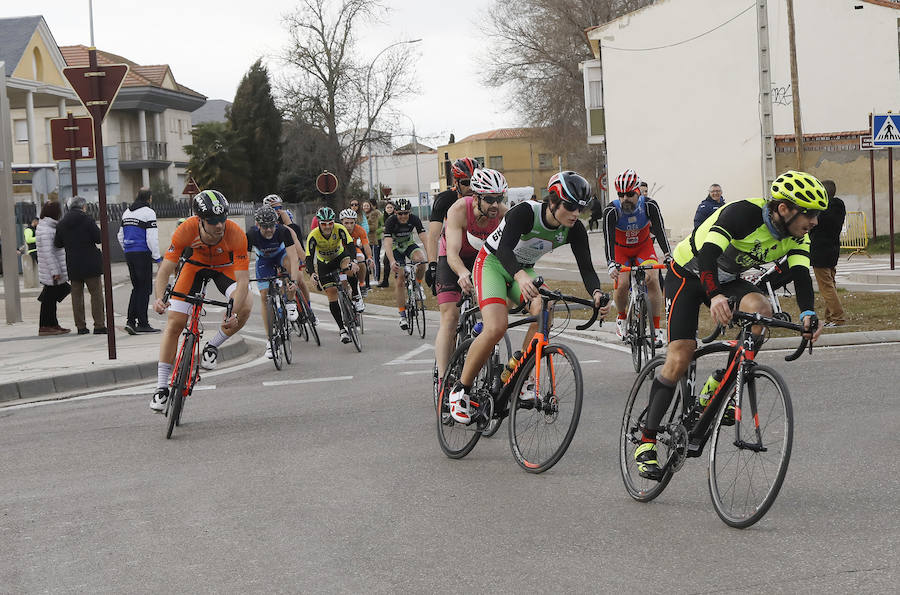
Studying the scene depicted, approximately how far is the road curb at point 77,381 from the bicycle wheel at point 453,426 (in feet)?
18.9

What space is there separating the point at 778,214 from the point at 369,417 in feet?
14.9

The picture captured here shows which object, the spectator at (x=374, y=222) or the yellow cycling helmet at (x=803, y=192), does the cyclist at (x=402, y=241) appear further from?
the yellow cycling helmet at (x=803, y=192)

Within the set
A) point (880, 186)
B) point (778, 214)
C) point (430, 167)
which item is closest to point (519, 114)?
point (880, 186)

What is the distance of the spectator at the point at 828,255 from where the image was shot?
47.2ft

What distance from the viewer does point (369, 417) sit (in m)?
9.48

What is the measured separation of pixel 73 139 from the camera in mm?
14656

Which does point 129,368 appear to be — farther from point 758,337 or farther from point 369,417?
point 758,337

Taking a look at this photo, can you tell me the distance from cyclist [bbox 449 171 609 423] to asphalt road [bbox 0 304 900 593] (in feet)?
2.20

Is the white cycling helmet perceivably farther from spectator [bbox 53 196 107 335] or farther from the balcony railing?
the balcony railing

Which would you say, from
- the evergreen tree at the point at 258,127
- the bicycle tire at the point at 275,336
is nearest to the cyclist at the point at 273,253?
the bicycle tire at the point at 275,336

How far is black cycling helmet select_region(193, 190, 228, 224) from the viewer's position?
8977mm

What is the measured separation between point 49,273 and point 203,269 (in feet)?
28.3

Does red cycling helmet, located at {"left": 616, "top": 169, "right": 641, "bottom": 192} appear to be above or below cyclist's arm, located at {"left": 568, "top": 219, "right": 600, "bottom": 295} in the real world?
above

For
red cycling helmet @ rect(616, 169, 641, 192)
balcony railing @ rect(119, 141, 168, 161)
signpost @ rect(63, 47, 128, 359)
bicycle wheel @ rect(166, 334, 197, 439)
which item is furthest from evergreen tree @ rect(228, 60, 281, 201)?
bicycle wheel @ rect(166, 334, 197, 439)
